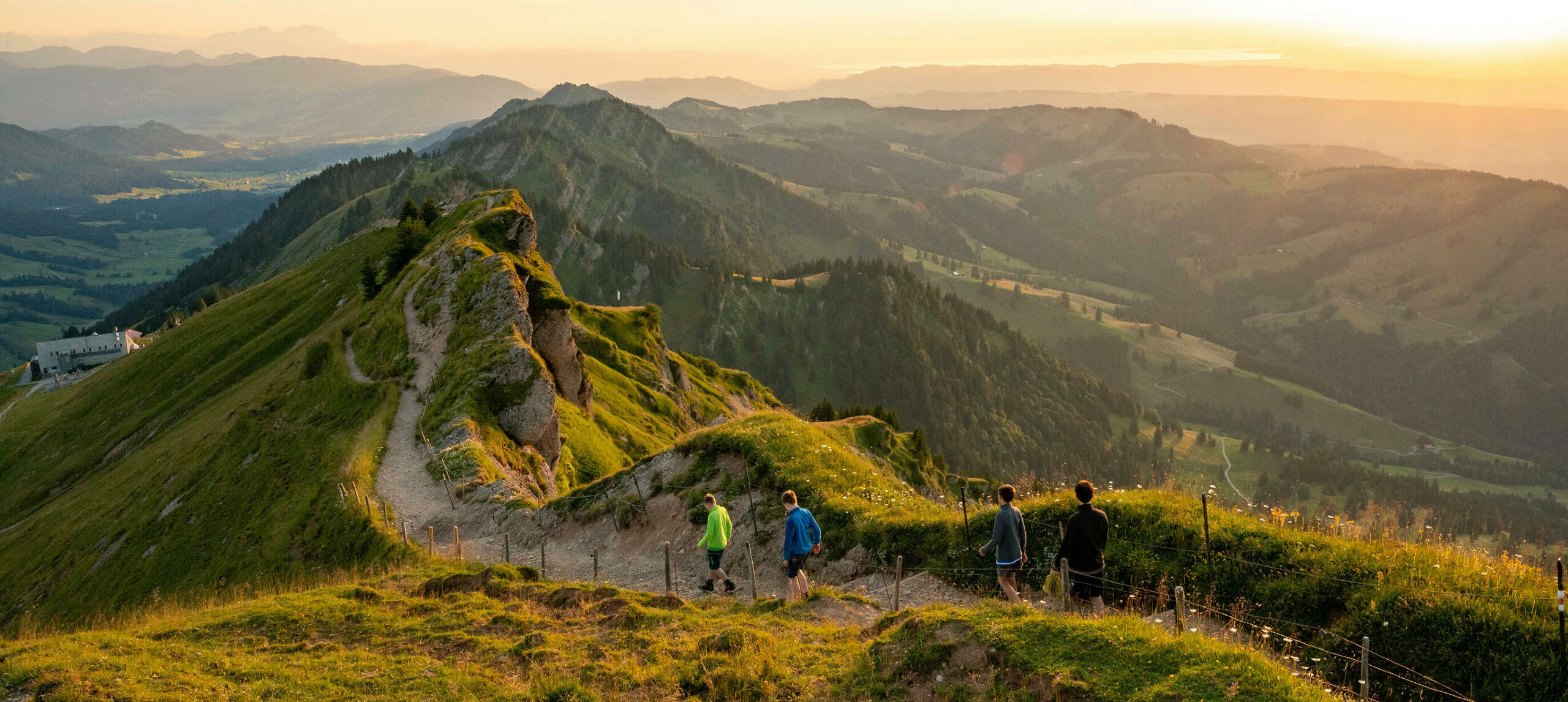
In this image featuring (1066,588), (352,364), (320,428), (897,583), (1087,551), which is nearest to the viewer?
(1066,588)

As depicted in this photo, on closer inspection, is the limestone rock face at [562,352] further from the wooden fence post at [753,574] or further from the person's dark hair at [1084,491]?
the person's dark hair at [1084,491]

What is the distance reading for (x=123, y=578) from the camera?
155ft

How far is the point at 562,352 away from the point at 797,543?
1789 inches

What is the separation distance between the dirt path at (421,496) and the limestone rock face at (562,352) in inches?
333

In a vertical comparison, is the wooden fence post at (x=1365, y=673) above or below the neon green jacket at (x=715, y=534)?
above

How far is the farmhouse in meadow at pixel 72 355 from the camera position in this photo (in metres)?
186

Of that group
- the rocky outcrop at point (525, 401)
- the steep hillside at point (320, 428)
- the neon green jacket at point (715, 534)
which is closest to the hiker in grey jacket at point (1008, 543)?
the neon green jacket at point (715, 534)

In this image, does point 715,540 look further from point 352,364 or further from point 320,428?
point 352,364

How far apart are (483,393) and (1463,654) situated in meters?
47.4

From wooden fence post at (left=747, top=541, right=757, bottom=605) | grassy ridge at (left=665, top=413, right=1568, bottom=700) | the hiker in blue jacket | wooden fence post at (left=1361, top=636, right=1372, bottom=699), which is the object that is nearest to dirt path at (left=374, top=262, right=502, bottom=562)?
wooden fence post at (left=747, top=541, right=757, bottom=605)

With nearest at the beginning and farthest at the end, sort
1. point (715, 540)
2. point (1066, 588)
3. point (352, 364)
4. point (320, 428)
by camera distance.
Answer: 1. point (1066, 588)
2. point (715, 540)
3. point (320, 428)
4. point (352, 364)

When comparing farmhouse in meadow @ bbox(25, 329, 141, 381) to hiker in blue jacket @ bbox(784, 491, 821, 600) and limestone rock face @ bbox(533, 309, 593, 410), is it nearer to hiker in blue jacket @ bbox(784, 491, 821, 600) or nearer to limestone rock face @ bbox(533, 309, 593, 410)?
limestone rock face @ bbox(533, 309, 593, 410)

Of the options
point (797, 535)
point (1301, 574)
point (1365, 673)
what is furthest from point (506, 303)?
point (1365, 673)

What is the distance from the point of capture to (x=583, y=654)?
17562 millimetres
